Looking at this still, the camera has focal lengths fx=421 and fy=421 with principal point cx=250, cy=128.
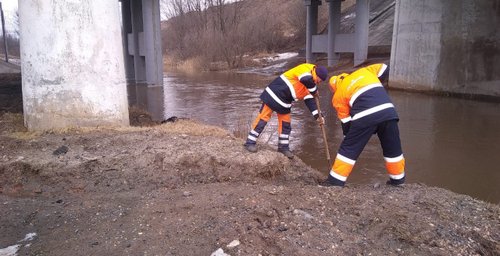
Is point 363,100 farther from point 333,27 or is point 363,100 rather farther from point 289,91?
point 333,27

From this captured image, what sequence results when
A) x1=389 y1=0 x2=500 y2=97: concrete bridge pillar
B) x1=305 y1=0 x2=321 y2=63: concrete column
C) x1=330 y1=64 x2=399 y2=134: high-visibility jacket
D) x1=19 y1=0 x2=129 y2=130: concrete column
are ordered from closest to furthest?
x1=330 y1=64 x2=399 y2=134: high-visibility jacket → x1=19 y1=0 x2=129 y2=130: concrete column → x1=389 y1=0 x2=500 y2=97: concrete bridge pillar → x1=305 y1=0 x2=321 y2=63: concrete column

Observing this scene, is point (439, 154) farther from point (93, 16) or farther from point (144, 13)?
point (144, 13)

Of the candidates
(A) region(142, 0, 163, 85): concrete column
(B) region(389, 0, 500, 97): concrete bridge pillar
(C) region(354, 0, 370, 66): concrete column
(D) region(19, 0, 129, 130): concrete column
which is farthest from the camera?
(C) region(354, 0, 370, 66): concrete column

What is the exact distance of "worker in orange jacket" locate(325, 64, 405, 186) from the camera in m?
4.64

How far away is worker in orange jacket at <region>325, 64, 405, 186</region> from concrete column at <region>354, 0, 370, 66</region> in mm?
18066

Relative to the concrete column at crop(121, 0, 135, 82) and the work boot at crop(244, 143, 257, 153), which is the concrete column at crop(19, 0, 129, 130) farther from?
the concrete column at crop(121, 0, 135, 82)

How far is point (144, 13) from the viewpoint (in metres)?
16.2

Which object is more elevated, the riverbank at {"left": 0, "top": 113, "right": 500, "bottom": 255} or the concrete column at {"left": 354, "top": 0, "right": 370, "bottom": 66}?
the concrete column at {"left": 354, "top": 0, "right": 370, "bottom": 66}

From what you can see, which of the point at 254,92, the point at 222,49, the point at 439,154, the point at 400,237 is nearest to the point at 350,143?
the point at 400,237

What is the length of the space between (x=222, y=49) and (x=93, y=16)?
28.2 metres

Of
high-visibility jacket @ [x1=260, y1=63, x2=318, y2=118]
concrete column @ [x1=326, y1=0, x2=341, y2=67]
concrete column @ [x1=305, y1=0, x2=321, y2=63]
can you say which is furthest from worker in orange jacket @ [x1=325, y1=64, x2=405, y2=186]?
concrete column @ [x1=305, y1=0, x2=321, y2=63]

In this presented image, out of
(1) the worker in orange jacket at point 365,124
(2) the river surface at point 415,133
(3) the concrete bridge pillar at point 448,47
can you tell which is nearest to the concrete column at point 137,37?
(2) the river surface at point 415,133

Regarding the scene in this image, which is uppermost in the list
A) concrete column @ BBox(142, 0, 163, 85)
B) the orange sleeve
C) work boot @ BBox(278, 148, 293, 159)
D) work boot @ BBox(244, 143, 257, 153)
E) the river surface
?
concrete column @ BBox(142, 0, 163, 85)

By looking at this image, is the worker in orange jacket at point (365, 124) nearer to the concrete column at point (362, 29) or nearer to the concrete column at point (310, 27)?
the concrete column at point (362, 29)
